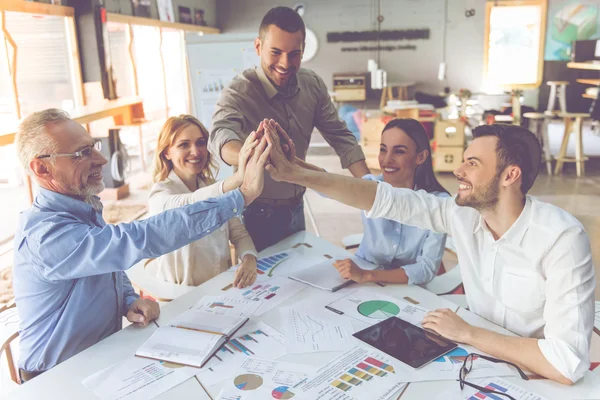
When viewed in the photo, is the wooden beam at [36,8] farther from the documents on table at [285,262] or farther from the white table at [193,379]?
the white table at [193,379]

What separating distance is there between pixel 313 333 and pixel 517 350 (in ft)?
1.88

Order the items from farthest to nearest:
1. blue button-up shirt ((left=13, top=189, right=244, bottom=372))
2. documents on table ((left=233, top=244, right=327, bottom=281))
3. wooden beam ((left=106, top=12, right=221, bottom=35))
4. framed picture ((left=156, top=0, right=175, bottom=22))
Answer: framed picture ((left=156, top=0, right=175, bottom=22)) < wooden beam ((left=106, top=12, right=221, bottom=35)) < documents on table ((left=233, top=244, right=327, bottom=281)) < blue button-up shirt ((left=13, top=189, right=244, bottom=372))

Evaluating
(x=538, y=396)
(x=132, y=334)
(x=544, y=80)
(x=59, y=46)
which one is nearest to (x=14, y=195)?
(x=59, y=46)

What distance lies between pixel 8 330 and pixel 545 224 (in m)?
1.96

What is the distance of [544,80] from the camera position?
10.4 meters

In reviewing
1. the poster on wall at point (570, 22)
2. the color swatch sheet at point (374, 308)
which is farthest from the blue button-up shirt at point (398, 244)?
the poster on wall at point (570, 22)

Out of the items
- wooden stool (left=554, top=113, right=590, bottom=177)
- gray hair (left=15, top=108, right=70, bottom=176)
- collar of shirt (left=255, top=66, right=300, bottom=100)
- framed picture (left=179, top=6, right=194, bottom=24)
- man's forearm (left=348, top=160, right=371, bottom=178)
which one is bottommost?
wooden stool (left=554, top=113, right=590, bottom=177)

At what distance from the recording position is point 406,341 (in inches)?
57.9

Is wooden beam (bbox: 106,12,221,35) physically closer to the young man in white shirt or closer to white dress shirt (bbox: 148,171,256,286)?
white dress shirt (bbox: 148,171,256,286)

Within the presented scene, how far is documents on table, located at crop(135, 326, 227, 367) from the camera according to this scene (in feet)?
4.54

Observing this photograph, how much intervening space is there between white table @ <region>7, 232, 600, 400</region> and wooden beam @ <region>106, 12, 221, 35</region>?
17.7 ft

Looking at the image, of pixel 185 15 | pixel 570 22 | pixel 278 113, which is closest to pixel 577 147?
pixel 570 22

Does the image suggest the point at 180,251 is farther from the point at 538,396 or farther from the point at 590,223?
the point at 590,223

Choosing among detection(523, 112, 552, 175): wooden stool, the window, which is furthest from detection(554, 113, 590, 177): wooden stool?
the window
